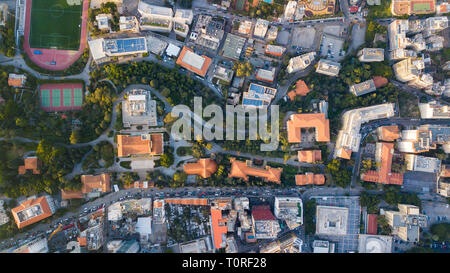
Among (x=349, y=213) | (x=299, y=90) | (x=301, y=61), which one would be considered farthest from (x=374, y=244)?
(x=301, y=61)

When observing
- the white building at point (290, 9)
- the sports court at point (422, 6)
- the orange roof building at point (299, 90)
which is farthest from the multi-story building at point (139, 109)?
the sports court at point (422, 6)

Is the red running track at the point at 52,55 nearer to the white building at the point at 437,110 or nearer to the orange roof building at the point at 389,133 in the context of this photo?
the orange roof building at the point at 389,133

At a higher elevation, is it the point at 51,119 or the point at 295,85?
the point at 295,85

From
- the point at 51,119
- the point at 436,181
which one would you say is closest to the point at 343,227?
the point at 436,181

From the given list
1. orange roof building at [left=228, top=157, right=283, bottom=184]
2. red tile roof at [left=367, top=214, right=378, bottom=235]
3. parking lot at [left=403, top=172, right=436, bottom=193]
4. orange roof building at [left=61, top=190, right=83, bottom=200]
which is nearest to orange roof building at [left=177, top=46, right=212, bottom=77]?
orange roof building at [left=228, top=157, right=283, bottom=184]

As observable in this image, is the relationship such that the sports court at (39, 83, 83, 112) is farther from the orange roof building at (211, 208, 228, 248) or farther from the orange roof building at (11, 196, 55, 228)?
the orange roof building at (211, 208, 228, 248)

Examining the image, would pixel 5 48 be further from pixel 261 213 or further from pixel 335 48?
pixel 335 48
